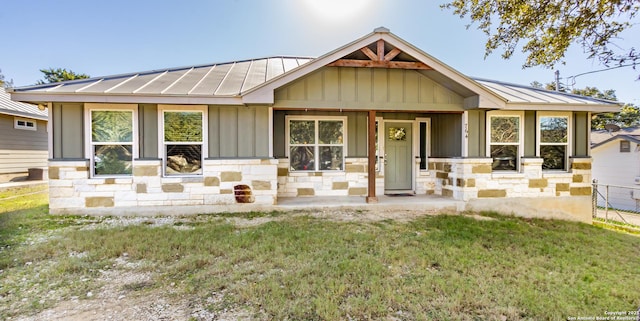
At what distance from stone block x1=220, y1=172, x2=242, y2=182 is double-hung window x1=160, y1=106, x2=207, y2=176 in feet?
1.84

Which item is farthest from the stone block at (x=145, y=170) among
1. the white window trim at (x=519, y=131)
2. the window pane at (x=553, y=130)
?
the window pane at (x=553, y=130)

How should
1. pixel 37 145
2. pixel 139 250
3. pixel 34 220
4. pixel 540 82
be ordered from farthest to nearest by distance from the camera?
pixel 540 82 < pixel 37 145 < pixel 34 220 < pixel 139 250

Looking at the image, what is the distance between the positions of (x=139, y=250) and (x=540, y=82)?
133 ft

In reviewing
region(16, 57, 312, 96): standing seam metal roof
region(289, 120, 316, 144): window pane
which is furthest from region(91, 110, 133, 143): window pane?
region(289, 120, 316, 144): window pane

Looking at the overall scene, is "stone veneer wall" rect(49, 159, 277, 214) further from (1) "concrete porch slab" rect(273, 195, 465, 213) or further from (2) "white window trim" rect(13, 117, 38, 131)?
(2) "white window trim" rect(13, 117, 38, 131)

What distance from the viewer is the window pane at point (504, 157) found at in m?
7.18

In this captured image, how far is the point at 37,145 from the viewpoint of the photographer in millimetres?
11992

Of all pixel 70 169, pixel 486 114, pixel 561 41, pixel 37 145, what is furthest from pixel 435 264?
pixel 37 145

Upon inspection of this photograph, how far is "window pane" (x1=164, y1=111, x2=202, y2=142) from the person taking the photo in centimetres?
623

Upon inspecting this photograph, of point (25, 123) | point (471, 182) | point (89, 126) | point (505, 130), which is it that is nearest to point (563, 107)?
point (505, 130)

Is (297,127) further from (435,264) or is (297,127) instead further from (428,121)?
(435,264)

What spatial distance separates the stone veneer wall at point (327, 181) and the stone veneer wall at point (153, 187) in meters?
1.18

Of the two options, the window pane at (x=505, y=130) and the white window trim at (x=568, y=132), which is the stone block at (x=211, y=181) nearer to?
the window pane at (x=505, y=130)

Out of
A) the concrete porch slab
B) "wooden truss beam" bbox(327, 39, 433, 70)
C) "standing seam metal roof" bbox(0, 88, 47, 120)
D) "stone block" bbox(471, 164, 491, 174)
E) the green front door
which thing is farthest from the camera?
"standing seam metal roof" bbox(0, 88, 47, 120)
